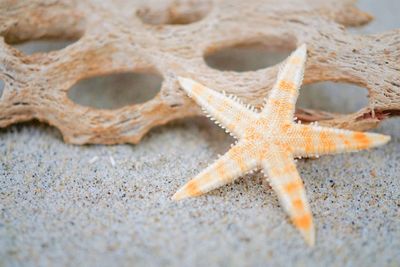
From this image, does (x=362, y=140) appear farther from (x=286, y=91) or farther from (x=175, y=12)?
(x=175, y=12)

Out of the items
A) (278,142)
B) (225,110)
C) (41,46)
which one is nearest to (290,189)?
(278,142)

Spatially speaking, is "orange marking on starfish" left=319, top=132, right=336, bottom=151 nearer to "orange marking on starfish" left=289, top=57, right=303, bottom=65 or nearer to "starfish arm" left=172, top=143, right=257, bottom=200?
"starfish arm" left=172, top=143, right=257, bottom=200

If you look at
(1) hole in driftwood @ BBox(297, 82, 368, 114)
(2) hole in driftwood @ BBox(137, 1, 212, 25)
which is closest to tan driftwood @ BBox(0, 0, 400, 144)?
(2) hole in driftwood @ BBox(137, 1, 212, 25)

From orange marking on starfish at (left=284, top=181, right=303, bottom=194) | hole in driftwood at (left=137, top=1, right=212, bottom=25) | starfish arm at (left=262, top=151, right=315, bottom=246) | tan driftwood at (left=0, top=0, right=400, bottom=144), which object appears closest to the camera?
starfish arm at (left=262, top=151, right=315, bottom=246)

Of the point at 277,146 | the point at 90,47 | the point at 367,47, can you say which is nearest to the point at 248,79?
the point at 277,146

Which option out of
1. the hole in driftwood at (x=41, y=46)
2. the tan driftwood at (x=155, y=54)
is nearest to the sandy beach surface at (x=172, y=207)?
the tan driftwood at (x=155, y=54)

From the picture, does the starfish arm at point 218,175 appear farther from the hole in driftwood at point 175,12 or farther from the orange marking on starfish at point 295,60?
the hole in driftwood at point 175,12
